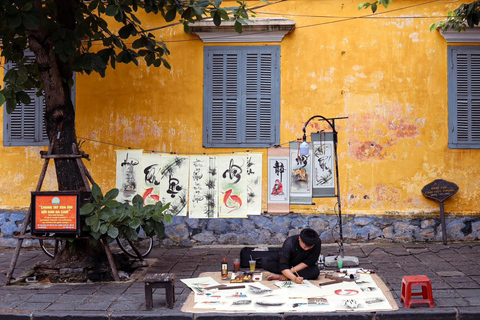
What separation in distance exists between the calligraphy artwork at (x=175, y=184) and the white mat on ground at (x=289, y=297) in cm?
283

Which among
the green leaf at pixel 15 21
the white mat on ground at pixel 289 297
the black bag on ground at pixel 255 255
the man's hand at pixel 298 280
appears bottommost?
the white mat on ground at pixel 289 297

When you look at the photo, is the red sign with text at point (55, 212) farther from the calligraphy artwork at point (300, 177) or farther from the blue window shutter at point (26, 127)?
the calligraphy artwork at point (300, 177)

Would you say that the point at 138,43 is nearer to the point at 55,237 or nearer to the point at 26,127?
the point at 55,237

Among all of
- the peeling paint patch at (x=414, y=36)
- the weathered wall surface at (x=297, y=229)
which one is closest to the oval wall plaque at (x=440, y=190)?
the weathered wall surface at (x=297, y=229)

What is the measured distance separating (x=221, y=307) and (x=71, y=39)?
449cm

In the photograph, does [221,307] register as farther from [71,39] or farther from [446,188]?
[446,188]

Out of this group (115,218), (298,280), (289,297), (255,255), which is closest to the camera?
(289,297)

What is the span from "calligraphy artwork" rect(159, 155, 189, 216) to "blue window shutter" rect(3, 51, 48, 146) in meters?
2.55

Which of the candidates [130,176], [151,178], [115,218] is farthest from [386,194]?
[115,218]

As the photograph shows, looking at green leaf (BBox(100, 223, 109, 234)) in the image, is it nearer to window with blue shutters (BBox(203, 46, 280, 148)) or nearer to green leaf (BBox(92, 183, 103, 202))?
green leaf (BBox(92, 183, 103, 202))

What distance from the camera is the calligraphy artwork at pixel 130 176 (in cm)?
1049

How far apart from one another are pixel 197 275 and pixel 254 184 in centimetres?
272

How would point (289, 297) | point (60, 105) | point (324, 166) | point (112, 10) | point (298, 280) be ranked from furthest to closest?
point (324, 166) < point (60, 105) < point (298, 280) < point (112, 10) < point (289, 297)

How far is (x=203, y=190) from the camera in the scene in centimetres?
1043
